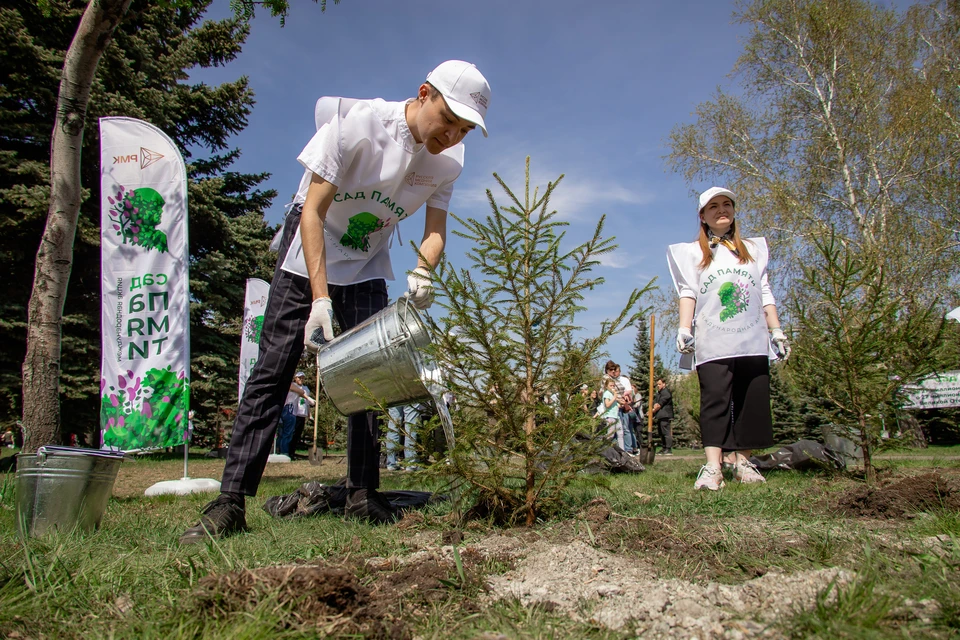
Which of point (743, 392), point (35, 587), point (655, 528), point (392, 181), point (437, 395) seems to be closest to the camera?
point (35, 587)

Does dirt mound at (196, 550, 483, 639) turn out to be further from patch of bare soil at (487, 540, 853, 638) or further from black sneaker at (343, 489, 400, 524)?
black sneaker at (343, 489, 400, 524)

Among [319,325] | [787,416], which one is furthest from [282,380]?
[787,416]

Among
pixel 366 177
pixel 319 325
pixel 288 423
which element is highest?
pixel 366 177

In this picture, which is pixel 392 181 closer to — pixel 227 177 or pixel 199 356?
pixel 199 356

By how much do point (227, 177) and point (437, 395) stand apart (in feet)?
54.2

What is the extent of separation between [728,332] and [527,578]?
10.0 ft

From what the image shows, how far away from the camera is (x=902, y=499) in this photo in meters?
2.39

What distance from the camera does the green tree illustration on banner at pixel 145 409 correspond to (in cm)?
541

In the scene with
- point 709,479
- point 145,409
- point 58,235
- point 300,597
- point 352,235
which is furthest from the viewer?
point 145,409

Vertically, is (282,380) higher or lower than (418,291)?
lower

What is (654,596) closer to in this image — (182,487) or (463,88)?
(463,88)

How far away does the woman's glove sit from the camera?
426 cm

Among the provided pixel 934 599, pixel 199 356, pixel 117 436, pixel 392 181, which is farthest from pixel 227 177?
pixel 934 599

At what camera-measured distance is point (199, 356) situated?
1409 centimetres
